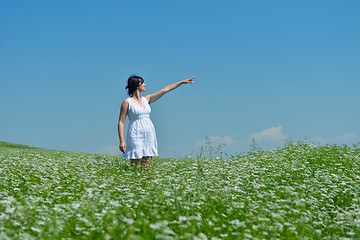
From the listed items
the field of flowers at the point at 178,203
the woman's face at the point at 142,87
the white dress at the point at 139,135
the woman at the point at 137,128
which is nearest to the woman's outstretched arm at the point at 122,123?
the woman at the point at 137,128

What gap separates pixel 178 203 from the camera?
7918mm

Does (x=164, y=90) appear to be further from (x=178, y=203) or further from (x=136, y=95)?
(x=178, y=203)

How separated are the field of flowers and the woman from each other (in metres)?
0.52

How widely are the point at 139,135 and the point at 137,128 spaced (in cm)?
19

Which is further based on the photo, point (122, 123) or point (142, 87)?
point (142, 87)

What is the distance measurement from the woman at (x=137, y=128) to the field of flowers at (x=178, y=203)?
52cm

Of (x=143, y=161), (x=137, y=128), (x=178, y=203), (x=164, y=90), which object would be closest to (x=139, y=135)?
(x=137, y=128)

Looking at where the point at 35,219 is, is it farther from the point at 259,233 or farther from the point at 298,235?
the point at 298,235

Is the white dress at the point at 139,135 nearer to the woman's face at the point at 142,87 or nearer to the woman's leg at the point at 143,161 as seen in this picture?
the woman's leg at the point at 143,161

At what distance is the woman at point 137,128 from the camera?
1302 centimetres

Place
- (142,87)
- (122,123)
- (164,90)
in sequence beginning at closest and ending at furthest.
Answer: (122,123) → (142,87) → (164,90)

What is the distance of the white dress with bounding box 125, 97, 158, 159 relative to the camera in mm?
13023

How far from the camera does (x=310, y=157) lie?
52.7 ft

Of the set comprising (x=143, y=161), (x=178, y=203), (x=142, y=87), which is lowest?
(x=178, y=203)
